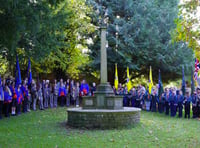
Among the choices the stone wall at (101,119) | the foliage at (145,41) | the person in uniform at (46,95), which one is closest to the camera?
the stone wall at (101,119)

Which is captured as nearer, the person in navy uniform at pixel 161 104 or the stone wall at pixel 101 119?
the stone wall at pixel 101 119

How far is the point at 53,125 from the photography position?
11469 mm

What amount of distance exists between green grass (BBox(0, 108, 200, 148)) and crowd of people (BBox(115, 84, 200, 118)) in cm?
334

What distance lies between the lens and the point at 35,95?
54.2ft

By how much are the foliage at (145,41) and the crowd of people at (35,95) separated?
396cm

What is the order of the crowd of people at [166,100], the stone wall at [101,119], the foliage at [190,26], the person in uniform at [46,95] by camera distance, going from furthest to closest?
the person in uniform at [46,95]
the crowd of people at [166,100]
the stone wall at [101,119]
the foliage at [190,26]

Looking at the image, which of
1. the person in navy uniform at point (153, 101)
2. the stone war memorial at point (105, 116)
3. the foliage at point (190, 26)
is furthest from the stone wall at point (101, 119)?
the person in navy uniform at point (153, 101)

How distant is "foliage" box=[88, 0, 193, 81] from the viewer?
21.9 m

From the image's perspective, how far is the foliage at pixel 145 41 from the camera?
2194cm

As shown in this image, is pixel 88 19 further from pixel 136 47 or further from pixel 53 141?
pixel 53 141

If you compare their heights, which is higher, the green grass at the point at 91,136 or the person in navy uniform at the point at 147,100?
the person in navy uniform at the point at 147,100

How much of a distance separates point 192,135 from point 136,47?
12.6m

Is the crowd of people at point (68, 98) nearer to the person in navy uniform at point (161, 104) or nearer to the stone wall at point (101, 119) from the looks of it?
the person in navy uniform at point (161, 104)

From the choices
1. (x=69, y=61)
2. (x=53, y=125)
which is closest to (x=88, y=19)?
(x=69, y=61)
